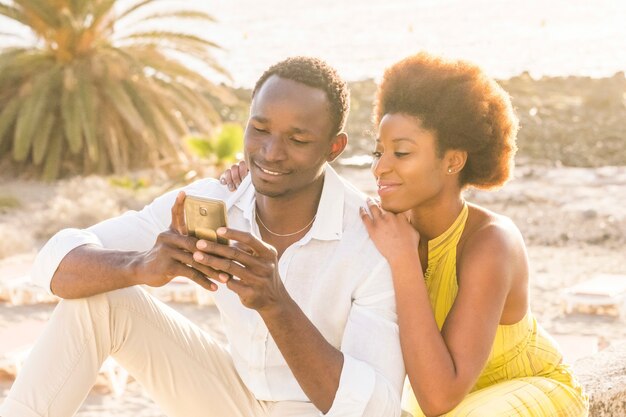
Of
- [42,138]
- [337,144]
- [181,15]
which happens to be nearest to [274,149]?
[337,144]

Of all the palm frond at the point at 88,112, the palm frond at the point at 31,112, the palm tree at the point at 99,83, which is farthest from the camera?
the palm tree at the point at 99,83

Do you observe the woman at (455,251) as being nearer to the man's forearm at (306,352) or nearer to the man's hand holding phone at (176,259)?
the man's forearm at (306,352)

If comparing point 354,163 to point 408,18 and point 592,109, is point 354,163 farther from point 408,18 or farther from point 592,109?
point 408,18

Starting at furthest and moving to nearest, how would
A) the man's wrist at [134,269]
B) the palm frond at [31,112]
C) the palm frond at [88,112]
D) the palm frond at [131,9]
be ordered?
the palm frond at [131,9], the palm frond at [31,112], the palm frond at [88,112], the man's wrist at [134,269]

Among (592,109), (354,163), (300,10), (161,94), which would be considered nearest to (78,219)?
(161,94)

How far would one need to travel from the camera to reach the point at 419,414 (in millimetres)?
3166

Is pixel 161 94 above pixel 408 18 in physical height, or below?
below

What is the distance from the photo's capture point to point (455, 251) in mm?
3072

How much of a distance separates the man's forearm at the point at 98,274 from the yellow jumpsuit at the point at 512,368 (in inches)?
39.1

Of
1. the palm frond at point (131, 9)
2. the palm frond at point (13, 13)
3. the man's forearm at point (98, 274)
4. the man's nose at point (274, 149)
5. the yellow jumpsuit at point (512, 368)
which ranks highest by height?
the palm frond at point (131, 9)

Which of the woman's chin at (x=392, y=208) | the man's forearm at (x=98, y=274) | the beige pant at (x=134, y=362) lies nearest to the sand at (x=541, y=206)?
the beige pant at (x=134, y=362)

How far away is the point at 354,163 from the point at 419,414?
546 inches

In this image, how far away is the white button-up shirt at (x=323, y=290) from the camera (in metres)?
2.82

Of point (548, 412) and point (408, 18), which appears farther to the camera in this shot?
point (408, 18)
